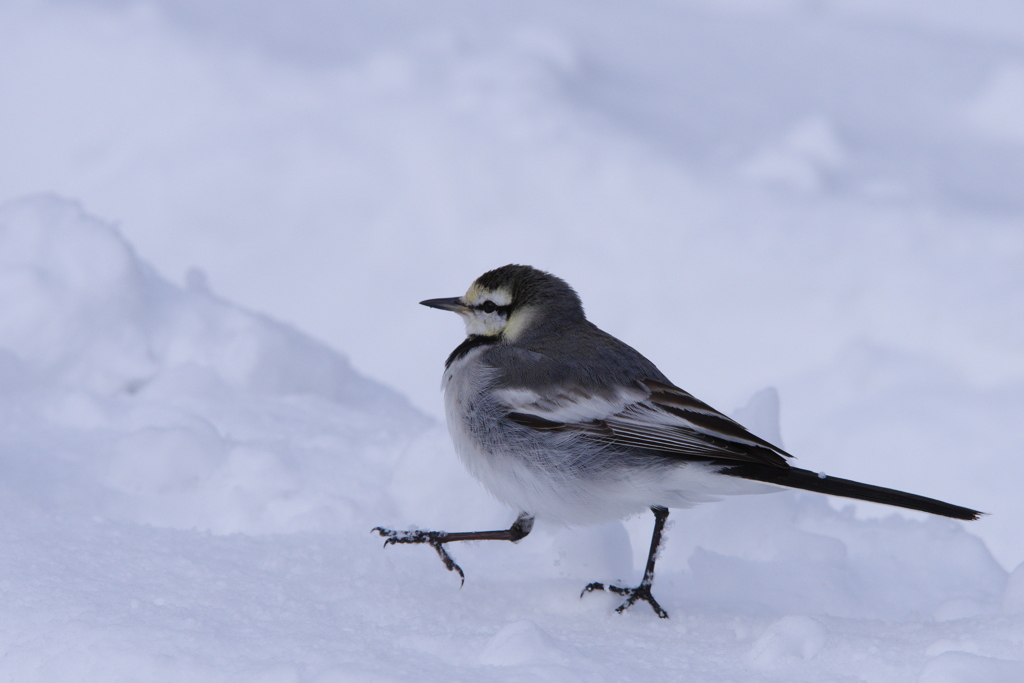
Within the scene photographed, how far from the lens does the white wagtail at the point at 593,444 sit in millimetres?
3246

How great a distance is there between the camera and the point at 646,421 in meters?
3.39

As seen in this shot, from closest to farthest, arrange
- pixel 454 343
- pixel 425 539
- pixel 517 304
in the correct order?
pixel 425 539, pixel 517 304, pixel 454 343

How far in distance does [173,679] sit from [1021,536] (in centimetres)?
489

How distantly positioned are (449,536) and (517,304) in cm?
103

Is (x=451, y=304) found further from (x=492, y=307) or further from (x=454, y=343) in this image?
(x=454, y=343)

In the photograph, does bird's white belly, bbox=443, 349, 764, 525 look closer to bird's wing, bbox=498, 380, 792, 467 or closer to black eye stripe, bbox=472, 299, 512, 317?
bird's wing, bbox=498, 380, 792, 467

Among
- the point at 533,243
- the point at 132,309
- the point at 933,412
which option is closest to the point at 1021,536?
the point at 933,412

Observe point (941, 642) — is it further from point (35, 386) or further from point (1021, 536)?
point (35, 386)

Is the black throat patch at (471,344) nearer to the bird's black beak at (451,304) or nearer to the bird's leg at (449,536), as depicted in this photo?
the bird's black beak at (451,304)

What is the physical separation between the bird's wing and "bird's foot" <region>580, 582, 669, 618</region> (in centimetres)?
54

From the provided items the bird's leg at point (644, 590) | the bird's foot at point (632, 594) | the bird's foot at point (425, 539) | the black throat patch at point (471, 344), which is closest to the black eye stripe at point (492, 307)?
the black throat patch at point (471, 344)

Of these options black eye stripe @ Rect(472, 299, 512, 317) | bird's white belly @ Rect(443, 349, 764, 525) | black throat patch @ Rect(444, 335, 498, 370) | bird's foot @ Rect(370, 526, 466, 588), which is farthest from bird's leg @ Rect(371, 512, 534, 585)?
black eye stripe @ Rect(472, 299, 512, 317)

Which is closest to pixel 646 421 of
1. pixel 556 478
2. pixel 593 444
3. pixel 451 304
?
pixel 593 444

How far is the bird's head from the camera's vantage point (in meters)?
4.03
